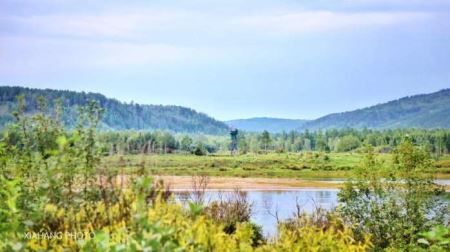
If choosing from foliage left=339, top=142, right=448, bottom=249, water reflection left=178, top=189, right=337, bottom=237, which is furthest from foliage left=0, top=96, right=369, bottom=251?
water reflection left=178, top=189, right=337, bottom=237

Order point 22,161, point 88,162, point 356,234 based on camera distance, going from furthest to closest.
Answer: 1. point 356,234
2. point 22,161
3. point 88,162

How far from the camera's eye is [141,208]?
5160 millimetres

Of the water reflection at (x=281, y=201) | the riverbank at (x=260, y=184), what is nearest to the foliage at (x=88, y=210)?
the water reflection at (x=281, y=201)

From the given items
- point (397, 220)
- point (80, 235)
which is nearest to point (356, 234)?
point (397, 220)

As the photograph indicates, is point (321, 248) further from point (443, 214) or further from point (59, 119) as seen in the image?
point (443, 214)

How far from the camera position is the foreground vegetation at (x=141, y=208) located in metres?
5.91

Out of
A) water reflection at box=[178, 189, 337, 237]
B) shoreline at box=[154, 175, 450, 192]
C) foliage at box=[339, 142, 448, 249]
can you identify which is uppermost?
foliage at box=[339, 142, 448, 249]

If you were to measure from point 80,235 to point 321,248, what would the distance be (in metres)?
3.47

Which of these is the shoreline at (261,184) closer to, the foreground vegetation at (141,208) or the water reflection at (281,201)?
the water reflection at (281,201)

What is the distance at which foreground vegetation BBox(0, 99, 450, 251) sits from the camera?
19.4ft

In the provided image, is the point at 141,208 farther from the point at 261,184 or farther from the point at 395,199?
the point at 261,184

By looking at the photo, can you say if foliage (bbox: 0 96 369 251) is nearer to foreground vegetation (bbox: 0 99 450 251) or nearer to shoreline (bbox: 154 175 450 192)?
foreground vegetation (bbox: 0 99 450 251)

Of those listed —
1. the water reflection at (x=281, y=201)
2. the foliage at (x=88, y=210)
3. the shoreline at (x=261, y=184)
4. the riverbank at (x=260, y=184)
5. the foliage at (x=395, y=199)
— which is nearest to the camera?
the foliage at (x=88, y=210)

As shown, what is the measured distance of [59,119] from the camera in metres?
14.2
